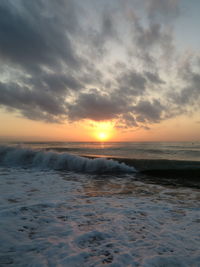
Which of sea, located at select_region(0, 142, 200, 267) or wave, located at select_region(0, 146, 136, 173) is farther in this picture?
wave, located at select_region(0, 146, 136, 173)

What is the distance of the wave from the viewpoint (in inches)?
579

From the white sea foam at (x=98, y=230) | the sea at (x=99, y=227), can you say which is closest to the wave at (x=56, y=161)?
the sea at (x=99, y=227)

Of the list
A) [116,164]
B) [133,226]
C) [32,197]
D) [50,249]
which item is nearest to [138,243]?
[133,226]

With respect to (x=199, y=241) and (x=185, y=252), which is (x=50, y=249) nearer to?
(x=185, y=252)

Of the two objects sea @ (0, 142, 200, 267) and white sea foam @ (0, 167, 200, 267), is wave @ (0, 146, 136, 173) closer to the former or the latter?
sea @ (0, 142, 200, 267)

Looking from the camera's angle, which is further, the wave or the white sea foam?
the wave

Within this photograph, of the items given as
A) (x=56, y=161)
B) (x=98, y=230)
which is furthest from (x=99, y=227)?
(x=56, y=161)

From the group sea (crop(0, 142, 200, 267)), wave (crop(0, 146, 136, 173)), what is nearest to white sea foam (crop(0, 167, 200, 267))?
sea (crop(0, 142, 200, 267))

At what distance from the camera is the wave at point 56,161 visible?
14.7 meters

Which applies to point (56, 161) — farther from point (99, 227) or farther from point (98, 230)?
point (98, 230)

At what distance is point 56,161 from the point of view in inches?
636

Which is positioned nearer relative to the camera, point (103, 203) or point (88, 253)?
point (88, 253)

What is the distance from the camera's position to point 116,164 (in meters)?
14.9

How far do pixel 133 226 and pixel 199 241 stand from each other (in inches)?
60.8
